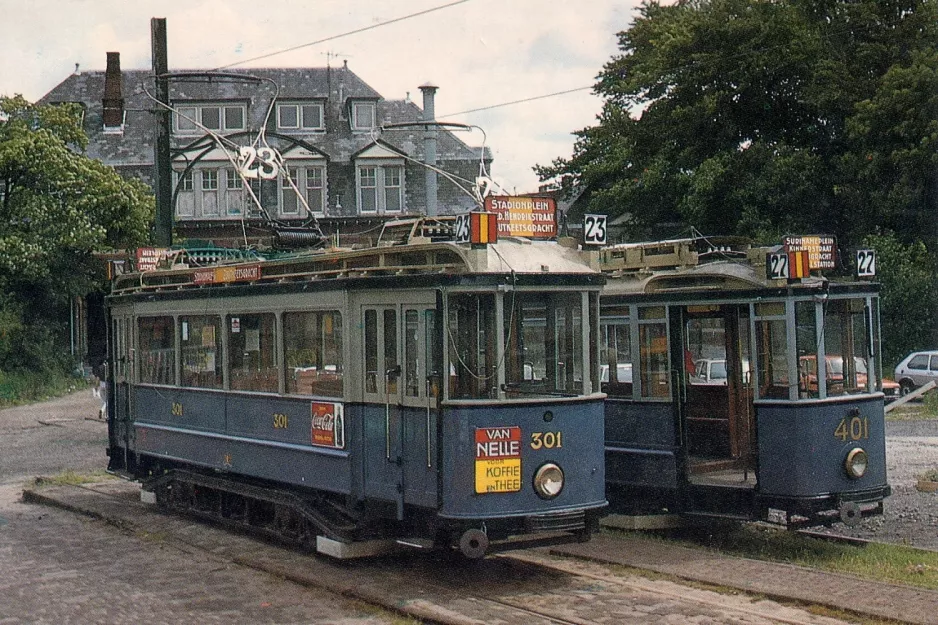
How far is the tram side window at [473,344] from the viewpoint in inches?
408

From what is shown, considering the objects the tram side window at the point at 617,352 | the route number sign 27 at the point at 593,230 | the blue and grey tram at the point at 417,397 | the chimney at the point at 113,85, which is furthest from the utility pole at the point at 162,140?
the chimney at the point at 113,85

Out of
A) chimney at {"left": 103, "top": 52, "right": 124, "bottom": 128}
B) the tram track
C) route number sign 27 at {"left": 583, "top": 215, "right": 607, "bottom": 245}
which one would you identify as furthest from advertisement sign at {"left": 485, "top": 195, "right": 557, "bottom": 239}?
chimney at {"left": 103, "top": 52, "right": 124, "bottom": 128}

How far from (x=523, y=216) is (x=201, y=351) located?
4853 mm

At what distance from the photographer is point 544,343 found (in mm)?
10727

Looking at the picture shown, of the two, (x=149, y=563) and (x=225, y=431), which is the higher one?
(x=225, y=431)

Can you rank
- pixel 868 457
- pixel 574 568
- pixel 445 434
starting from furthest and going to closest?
pixel 868 457, pixel 574 568, pixel 445 434

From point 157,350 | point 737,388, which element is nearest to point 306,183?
point 157,350

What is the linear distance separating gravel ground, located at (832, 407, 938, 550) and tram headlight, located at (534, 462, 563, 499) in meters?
4.35

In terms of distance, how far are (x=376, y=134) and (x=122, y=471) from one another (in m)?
36.5

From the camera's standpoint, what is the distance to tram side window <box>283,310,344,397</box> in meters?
11.6

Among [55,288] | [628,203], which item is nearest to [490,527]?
[628,203]

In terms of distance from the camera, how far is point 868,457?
40.0 feet

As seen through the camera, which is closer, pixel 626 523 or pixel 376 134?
pixel 626 523

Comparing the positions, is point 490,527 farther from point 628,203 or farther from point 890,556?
point 628,203
